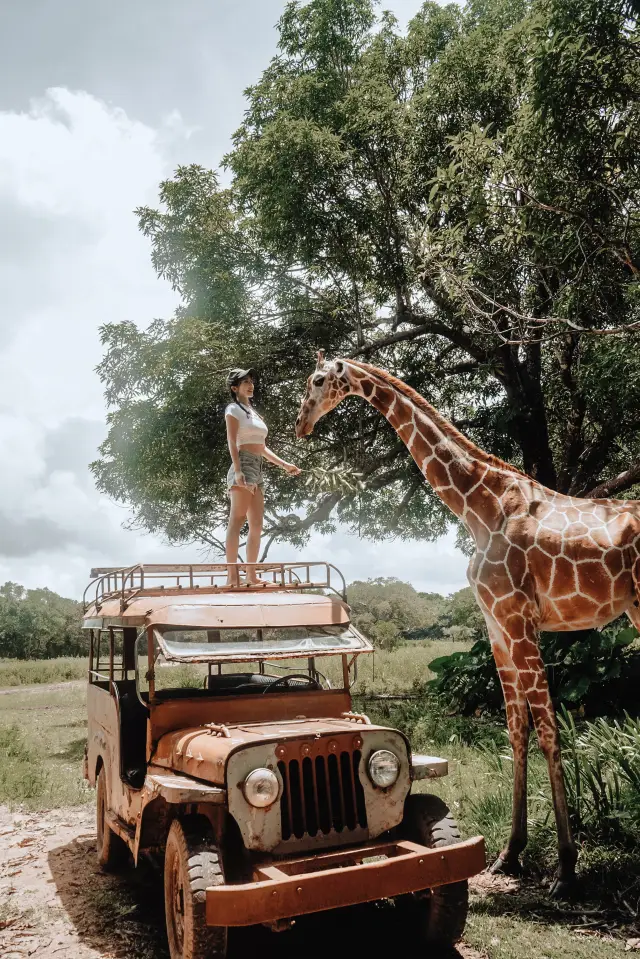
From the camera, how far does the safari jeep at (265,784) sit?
4465 mm

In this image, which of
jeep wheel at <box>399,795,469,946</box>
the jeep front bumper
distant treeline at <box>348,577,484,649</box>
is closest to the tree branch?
jeep wheel at <box>399,795,469,946</box>

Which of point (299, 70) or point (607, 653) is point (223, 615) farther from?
point (299, 70)

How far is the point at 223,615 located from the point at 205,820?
53.7 inches

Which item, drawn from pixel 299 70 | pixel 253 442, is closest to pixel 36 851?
pixel 253 442

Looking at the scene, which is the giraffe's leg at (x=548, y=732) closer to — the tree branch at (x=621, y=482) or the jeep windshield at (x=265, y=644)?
the jeep windshield at (x=265, y=644)

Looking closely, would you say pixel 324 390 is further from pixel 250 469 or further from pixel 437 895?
pixel 437 895

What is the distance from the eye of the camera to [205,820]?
15.9ft

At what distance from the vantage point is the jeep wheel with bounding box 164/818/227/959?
4402 mm

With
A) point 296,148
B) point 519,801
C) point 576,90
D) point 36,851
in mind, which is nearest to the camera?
point 519,801

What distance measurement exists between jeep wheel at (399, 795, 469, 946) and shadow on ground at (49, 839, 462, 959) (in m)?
0.15


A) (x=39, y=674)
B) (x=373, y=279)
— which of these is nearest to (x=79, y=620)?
(x=39, y=674)

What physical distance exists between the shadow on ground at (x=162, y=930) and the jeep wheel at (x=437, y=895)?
15cm

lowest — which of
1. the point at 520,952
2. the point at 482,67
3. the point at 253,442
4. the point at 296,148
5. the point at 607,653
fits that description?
the point at 520,952

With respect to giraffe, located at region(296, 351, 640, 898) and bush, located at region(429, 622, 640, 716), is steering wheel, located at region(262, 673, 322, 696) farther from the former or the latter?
bush, located at region(429, 622, 640, 716)
